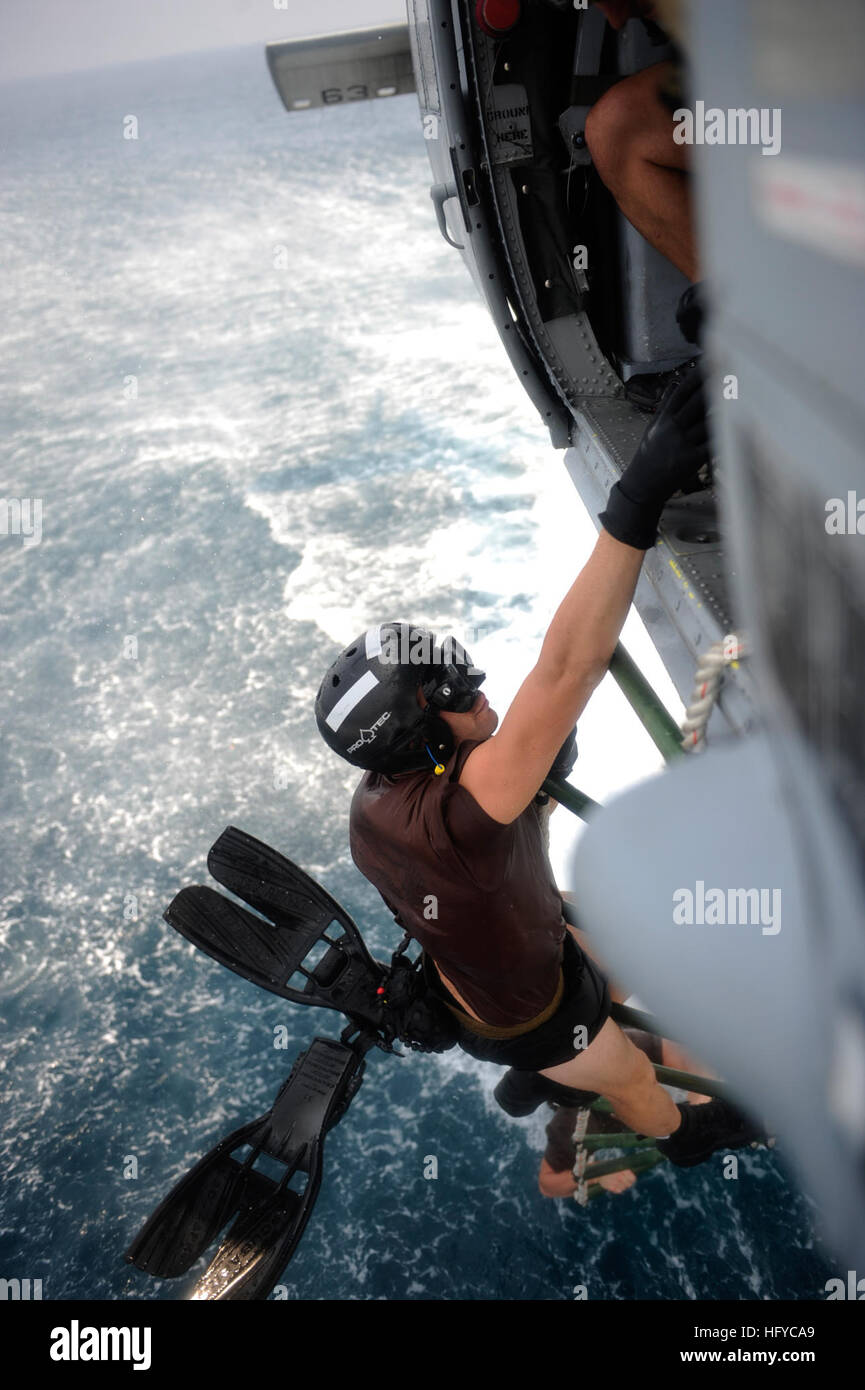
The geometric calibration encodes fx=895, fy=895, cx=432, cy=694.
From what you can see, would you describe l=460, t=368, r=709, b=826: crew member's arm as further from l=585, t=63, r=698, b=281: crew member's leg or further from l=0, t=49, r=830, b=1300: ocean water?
l=0, t=49, r=830, b=1300: ocean water

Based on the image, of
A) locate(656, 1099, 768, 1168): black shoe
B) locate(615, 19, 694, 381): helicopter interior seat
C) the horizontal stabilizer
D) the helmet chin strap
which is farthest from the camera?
the horizontal stabilizer

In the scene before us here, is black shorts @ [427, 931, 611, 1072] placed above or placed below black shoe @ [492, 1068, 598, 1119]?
above

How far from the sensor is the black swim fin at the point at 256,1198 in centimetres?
334

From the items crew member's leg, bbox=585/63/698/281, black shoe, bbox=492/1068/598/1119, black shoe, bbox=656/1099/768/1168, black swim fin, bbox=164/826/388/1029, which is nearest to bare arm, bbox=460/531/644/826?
crew member's leg, bbox=585/63/698/281

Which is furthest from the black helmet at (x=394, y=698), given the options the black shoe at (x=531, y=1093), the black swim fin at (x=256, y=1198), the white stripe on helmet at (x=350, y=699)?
the black shoe at (x=531, y=1093)

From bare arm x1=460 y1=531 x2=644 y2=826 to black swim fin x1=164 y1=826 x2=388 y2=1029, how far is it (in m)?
1.80

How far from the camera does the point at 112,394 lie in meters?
14.6

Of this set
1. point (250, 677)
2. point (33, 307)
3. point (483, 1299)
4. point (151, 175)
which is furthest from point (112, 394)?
point (151, 175)

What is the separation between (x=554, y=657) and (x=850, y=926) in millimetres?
1275

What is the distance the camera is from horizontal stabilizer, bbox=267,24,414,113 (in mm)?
6027

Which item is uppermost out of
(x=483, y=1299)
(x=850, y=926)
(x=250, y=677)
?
(x=850, y=926)

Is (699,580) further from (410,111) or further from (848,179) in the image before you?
(410,111)

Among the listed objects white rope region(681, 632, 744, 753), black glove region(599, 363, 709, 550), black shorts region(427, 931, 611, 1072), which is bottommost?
black shorts region(427, 931, 611, 1072)

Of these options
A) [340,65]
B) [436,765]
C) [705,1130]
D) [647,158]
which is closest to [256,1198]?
[705,1130]
